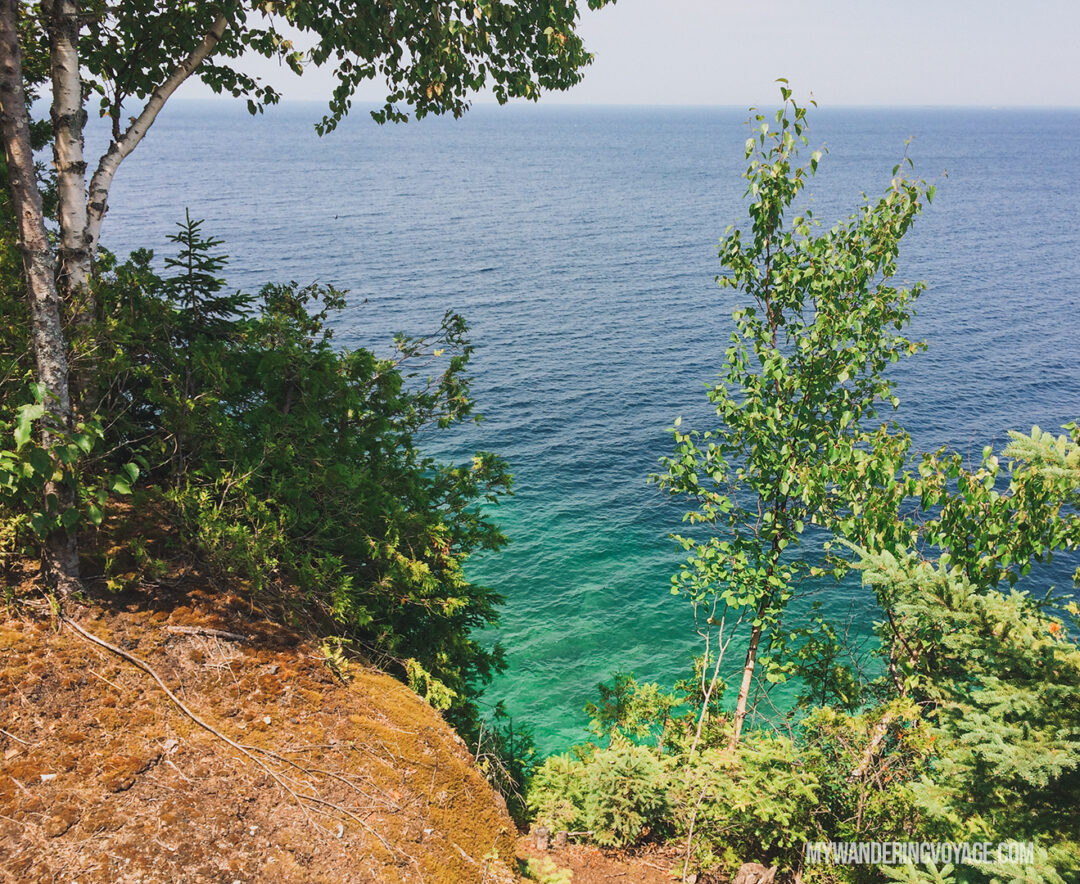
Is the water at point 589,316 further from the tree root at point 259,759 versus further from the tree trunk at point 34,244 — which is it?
the tree trunk at point 34,244

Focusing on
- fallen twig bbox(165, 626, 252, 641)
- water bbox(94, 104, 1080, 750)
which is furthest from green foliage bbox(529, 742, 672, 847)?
water bbox(94, 104, 1080, 750)

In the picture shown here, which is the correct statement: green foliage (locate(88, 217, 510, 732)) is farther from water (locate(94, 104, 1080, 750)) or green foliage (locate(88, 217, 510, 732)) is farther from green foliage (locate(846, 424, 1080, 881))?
water (locate(94, 104, 1080, 750))

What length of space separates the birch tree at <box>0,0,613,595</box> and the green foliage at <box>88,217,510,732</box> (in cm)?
102

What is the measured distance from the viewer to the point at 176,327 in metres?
10.3

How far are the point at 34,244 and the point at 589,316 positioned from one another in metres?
53.2

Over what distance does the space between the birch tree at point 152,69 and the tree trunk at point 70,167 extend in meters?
0.01

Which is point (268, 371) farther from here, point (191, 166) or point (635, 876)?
point (191, 166)

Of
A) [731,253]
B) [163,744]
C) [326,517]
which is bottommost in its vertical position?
[163,744]

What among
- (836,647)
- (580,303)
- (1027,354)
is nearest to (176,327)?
(836,647)

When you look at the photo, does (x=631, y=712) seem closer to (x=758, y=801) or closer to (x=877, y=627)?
(x=758, y=801)

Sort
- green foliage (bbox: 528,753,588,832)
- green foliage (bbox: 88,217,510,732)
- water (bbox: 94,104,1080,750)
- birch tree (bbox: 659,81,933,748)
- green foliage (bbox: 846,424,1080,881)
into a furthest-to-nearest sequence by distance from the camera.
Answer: water (bbox: 94,104,1080,750) → birch tree (bbox: 659,81,933,748) → green foliage (bbox: 528,753,588,832) → green foliage (bbox: 88,217,510,732) → green foliage (bbox: 846,424,1080,881)

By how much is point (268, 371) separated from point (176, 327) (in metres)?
1.38

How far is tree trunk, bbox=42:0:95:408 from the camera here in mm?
7484

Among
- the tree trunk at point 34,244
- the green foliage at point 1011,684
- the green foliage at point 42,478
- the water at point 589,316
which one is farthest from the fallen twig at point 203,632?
the water at point 589,316
